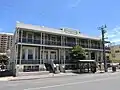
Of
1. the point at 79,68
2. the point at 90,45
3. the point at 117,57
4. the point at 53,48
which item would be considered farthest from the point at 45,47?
the point at 117,57

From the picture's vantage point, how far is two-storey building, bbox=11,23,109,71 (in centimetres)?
3109

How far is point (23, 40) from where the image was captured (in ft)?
103

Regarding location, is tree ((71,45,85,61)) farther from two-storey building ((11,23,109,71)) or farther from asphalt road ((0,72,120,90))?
asphalt road ((0,72,120,90))

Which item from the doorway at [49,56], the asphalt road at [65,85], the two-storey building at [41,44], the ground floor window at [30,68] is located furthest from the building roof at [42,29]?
the asphalt road at [65,85]

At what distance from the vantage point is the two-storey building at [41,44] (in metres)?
31.1

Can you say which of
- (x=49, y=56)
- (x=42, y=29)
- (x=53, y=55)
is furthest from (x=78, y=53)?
(x=42, y=29)

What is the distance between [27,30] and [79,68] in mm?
12500

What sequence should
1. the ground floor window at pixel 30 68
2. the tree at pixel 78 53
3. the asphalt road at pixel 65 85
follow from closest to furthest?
the asphalt road at pixel 65 85
the ground floor window at pixel 30 68
the tree at pixel 78 53

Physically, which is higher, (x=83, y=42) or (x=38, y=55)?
(x=83, y=42)

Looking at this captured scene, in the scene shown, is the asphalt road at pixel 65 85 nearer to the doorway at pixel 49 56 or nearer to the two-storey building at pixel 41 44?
the two-storey building at pixel 41 44

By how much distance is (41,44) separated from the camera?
3325 cm

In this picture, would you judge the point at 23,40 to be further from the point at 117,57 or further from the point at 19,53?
the point at 117,57

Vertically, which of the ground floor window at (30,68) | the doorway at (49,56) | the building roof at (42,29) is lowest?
the ground floor window at (30,68)

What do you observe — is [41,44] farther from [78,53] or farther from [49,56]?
[78,53]
